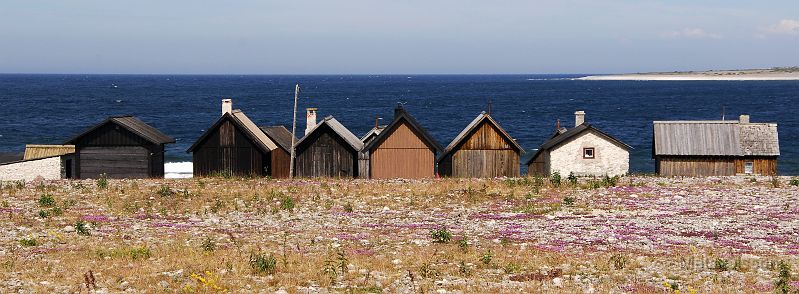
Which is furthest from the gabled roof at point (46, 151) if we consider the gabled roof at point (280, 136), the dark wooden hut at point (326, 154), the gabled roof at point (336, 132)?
the gabled roof at point (336, 132)

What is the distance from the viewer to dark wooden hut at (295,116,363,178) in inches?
2023

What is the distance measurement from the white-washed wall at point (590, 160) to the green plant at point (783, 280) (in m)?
30.6

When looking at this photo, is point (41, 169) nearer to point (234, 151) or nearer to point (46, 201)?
point (234, 151)

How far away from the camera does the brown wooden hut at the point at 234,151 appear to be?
169 feet

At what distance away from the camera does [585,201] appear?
37.4 meters

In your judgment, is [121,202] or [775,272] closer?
[775,272]

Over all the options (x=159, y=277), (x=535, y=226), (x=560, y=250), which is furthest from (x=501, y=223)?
(x=159, y=277)

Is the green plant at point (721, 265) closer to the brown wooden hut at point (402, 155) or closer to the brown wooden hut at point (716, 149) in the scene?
the brown wooden hut at point (402, 155)

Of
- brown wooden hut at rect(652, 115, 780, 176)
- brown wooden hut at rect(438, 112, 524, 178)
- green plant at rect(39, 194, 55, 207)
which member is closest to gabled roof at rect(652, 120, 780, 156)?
brown wooden hut at rect(652, 115, 780, 176)

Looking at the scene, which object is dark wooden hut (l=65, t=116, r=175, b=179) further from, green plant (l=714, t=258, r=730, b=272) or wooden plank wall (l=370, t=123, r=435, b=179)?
green plant (l=714, t=258, r=730, b=272)

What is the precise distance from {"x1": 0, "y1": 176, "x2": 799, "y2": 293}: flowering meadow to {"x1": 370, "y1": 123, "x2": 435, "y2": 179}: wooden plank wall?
264 inches

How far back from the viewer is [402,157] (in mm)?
51719

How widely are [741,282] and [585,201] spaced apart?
1638cm

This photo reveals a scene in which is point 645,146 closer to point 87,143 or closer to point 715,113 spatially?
point 87,143
